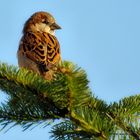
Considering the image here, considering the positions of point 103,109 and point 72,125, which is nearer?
point 72,125

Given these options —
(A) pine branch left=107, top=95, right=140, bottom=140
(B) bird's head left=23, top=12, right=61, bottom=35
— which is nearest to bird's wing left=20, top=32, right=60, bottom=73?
(B) bird's head left=23, top=12, right=61, bottom=35

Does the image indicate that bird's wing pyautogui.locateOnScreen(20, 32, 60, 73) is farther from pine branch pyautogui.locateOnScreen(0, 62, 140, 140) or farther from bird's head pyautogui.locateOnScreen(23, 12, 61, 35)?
pine branch pyautogui.locateOnScreen(0, 62, 140, 140)

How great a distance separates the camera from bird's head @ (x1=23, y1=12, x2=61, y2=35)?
28.8 feet

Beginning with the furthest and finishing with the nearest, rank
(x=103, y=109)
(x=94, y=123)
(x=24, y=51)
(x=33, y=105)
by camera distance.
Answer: (x=24, y=51)
(x=103, y=109)
(x=33, y=105)
(x=94, y=123)

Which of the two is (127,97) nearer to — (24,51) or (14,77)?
(14,77)

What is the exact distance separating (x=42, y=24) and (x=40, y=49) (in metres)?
2.07

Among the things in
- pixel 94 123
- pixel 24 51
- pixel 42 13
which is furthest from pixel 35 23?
pixel 94 123

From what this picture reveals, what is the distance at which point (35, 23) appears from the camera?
9078 millimetres

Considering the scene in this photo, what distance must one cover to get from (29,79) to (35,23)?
632cm

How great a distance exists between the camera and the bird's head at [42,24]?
8773 millimetres

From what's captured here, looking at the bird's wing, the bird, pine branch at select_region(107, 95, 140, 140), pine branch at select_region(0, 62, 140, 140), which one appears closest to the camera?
pine branch at select_region(0, 62, 140, 140)

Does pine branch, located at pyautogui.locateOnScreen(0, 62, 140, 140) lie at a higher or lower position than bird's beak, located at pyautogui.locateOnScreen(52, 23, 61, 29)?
lower

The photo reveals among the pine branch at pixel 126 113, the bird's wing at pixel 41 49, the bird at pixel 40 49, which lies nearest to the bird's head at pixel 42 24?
the bird at pixel 40 49

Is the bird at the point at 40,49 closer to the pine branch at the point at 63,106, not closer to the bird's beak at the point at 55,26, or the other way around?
the bird's beak at the point at 55,26
